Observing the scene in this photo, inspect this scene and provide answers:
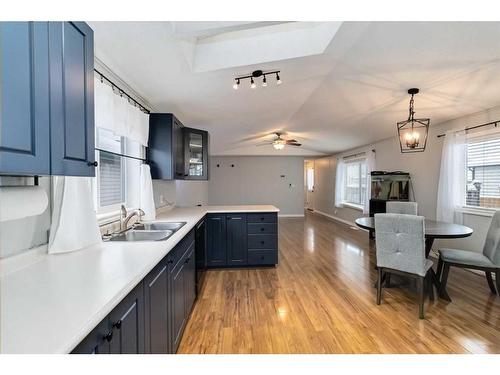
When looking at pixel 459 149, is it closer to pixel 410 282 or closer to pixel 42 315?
pixel 410 282

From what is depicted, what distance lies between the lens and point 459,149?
12.2 ft

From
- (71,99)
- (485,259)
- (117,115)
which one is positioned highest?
(117,115)

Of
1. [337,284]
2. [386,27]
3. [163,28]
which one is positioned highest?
[386,27]

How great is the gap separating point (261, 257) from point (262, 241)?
24 cm

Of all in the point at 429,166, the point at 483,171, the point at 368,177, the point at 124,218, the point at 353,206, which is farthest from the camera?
the point at 353,206

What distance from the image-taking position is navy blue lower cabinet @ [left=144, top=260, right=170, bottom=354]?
1278 mm

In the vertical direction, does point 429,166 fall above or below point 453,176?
above

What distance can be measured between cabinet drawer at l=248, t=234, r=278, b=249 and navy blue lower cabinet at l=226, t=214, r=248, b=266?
0.30 feet

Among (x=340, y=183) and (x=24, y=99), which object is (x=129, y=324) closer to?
(x=24, y=99)

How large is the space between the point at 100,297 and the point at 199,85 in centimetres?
235

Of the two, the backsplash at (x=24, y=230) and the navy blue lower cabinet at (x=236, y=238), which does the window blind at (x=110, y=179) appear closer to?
the backsplash at (x=24, y=230)

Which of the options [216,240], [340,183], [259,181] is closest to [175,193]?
[216,240]

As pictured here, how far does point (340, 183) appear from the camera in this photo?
307 inches

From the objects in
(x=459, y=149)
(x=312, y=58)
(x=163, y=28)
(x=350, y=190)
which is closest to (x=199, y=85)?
(x=163, y=28)
